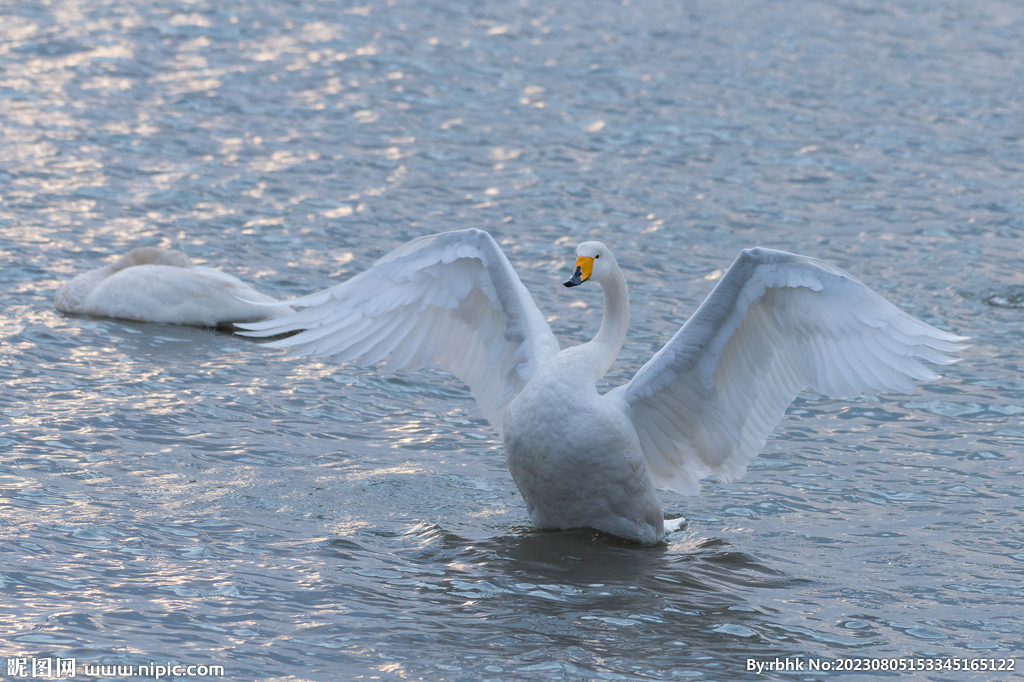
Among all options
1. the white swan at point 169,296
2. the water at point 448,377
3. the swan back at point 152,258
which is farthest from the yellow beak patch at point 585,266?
the swan back at point 152,258

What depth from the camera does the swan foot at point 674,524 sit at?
844cm

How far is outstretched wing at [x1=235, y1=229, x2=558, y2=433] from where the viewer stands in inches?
334

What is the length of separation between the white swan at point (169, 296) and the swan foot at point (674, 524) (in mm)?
4513

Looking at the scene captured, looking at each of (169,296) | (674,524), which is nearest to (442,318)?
(674,524)

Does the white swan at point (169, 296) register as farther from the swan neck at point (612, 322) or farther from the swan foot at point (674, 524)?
the swan foot at point (674, 524)

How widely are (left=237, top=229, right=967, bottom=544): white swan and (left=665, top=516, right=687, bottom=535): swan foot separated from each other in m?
0.15

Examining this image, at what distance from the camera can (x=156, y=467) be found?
8.61 meters

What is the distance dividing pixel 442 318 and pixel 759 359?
2210 mm

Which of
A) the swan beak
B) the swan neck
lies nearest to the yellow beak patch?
the swan beak

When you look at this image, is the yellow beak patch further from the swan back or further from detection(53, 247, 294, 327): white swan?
the swan back

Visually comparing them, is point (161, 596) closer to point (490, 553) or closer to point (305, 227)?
point (490, 553)

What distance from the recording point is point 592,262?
813cm

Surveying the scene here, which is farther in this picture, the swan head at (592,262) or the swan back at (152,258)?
the swan back at (152,258)

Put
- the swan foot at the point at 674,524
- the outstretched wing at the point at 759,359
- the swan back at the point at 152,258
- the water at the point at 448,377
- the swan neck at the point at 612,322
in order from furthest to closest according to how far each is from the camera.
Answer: the swan back at the point at 152,258, the swan foot at the point at 674,524, the swan neck at the point at 612,322, the outstretched wing at the point at 759,359, the water at the point at 448,377
